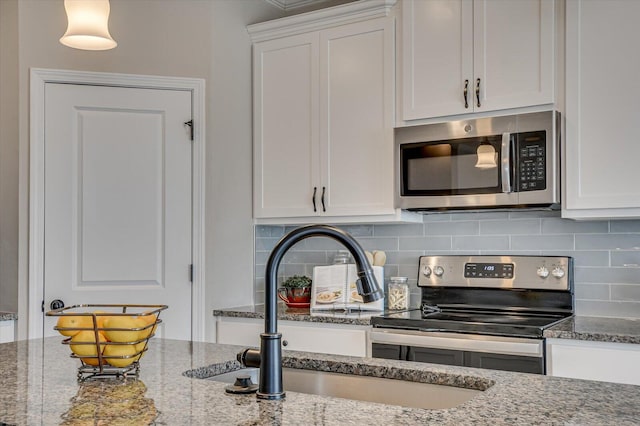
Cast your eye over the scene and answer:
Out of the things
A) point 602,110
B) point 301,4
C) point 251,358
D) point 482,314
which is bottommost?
point 482,314

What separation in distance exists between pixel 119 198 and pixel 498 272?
1942mm

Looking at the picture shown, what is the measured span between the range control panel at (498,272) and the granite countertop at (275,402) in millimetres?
1615

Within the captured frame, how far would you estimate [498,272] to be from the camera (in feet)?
10.4

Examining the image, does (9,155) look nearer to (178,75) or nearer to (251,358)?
(178,75)

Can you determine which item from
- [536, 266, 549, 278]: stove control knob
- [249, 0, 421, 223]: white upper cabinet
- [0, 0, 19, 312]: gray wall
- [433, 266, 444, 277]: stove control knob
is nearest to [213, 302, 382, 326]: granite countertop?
[433, 266, 444, 277]: stove control knob

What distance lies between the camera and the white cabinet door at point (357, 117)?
3297mm

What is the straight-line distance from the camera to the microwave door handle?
287 cm

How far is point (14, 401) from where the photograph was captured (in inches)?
51.2

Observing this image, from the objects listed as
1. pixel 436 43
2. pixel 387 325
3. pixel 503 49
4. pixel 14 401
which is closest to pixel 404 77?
pixel 436 43

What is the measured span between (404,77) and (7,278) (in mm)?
2188

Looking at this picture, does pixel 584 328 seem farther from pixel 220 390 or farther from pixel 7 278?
pixel 7 278

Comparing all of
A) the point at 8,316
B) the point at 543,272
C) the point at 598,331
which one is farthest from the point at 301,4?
the point at 598,331

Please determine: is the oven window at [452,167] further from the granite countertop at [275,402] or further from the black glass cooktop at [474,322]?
the granite countertop at [275,402]

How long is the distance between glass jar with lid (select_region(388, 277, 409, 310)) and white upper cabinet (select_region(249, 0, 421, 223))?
1.06ft
